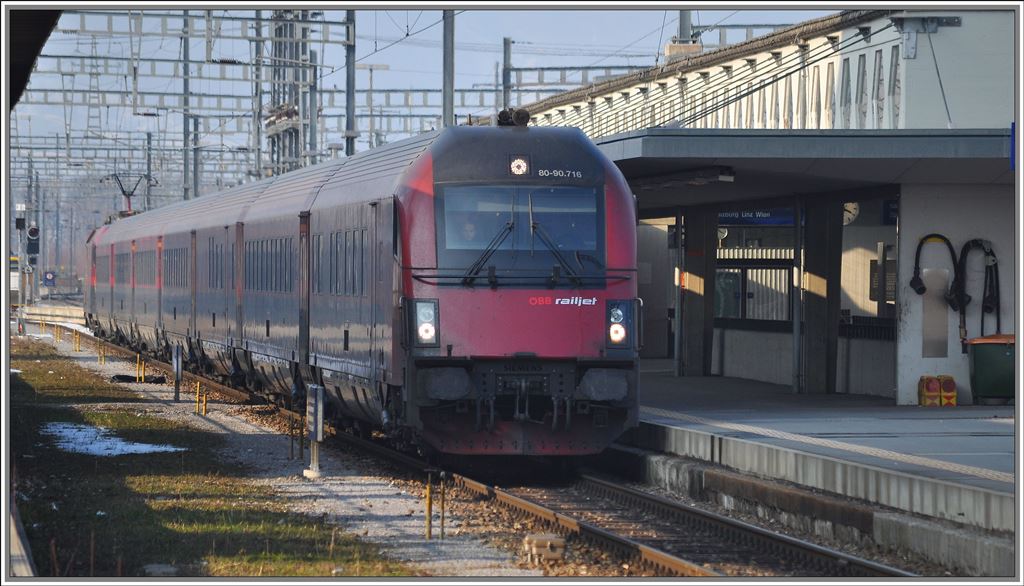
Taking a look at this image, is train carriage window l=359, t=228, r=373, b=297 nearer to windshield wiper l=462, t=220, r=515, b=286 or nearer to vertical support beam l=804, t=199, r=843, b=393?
windshield wiper l=462, t=220, r=515, b=286

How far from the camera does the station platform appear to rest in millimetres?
12594

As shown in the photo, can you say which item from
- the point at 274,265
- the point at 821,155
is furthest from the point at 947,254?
the point at 274,265

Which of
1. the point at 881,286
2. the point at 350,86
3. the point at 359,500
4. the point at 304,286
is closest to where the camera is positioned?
the point at 359,500

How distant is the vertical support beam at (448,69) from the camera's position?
25047mm

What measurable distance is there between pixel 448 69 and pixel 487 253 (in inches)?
417

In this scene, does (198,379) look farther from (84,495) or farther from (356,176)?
(84,495)

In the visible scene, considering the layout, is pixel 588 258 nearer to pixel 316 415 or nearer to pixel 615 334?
pixel 615 334

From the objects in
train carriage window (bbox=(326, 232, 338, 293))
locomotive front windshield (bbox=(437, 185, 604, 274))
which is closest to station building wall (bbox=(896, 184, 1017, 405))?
locomotive front windshield (bbox=(437, 185, 604, 274))

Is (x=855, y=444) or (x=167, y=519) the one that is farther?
(x=855, y=444)

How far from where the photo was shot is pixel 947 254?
2230 centimetres

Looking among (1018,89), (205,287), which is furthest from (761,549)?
(205,287)

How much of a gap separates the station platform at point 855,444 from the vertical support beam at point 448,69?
5338 millimetres

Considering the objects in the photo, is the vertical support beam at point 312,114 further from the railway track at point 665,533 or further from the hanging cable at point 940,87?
the railway track at point 665,533

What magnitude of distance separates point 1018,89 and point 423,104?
208ft
